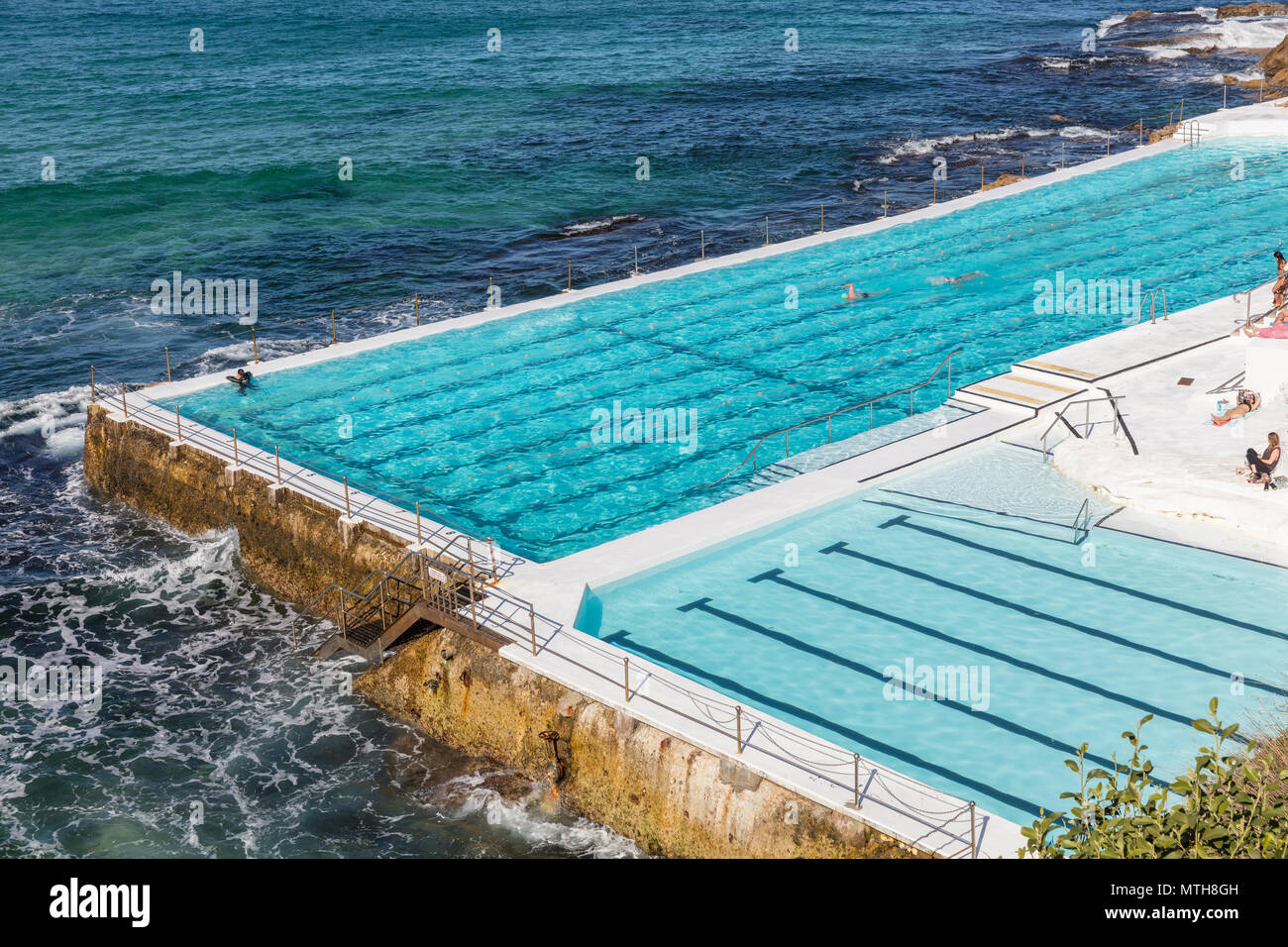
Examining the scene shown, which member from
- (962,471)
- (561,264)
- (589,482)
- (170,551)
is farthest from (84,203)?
(962,471)

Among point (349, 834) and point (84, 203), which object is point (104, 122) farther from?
point (349, 834)

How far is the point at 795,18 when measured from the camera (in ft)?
291

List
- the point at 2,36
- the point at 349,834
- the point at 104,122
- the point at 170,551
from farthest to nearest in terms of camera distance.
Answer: the point at 2,36
the point at 104,122
the point at 170,551
the point at 349,834

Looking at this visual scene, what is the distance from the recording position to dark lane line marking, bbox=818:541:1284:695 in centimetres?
1431

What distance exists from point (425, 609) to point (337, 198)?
106 feet

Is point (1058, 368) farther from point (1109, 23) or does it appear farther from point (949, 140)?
point (1109, 23)

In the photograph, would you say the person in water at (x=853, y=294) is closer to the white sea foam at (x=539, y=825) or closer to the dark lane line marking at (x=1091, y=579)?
the dark lane line marking at (x=1091, y=579)

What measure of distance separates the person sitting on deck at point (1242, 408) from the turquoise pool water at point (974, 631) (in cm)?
301

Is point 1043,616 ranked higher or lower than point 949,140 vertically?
lower

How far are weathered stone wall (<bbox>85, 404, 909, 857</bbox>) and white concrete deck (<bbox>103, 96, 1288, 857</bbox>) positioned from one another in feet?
0.66

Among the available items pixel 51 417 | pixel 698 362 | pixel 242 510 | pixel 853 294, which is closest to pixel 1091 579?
pixel 698 362

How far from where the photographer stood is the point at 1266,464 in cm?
1742

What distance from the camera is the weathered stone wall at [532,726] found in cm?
Result: 1260

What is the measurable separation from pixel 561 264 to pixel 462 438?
15044 millimetres
